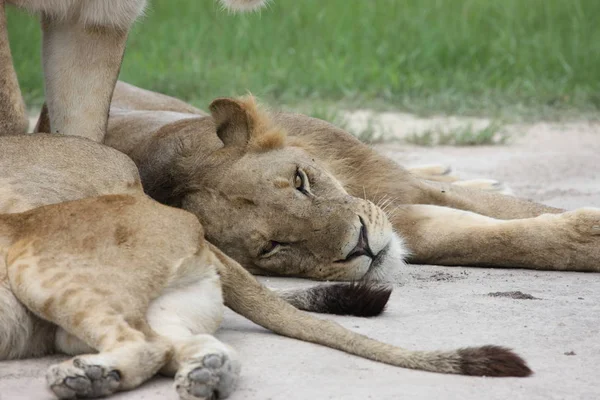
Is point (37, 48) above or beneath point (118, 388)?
beneath

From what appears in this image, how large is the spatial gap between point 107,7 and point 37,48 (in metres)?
4.82

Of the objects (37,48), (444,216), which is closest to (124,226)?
(444,216)

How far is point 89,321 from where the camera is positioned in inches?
99.2

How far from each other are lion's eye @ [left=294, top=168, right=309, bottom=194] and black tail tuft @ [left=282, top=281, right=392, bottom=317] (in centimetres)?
54

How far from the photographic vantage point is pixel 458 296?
3.46 metres

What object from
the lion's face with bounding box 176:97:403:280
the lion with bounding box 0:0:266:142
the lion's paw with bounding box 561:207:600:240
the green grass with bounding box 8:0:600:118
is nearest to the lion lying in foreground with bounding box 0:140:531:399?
the lion's face with bounding box 176:97:403:280

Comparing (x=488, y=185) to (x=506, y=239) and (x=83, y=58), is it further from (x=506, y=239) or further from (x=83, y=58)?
(x=83, y=58)

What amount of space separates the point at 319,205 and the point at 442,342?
81 centimetres

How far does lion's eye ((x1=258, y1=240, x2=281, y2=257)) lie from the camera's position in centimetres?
366

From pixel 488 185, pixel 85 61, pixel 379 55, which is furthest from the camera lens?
pixel 379 55

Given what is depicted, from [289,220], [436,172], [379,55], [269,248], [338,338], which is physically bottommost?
[379,55]

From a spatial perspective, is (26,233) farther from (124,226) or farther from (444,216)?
(444,216)

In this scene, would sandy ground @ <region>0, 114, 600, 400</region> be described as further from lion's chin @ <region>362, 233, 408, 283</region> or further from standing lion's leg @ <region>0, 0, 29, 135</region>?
standing lion's leg @ <region>0, 0, 29, 135</region>

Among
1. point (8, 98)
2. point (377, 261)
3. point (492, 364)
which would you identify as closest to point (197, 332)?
point (492, 364)
